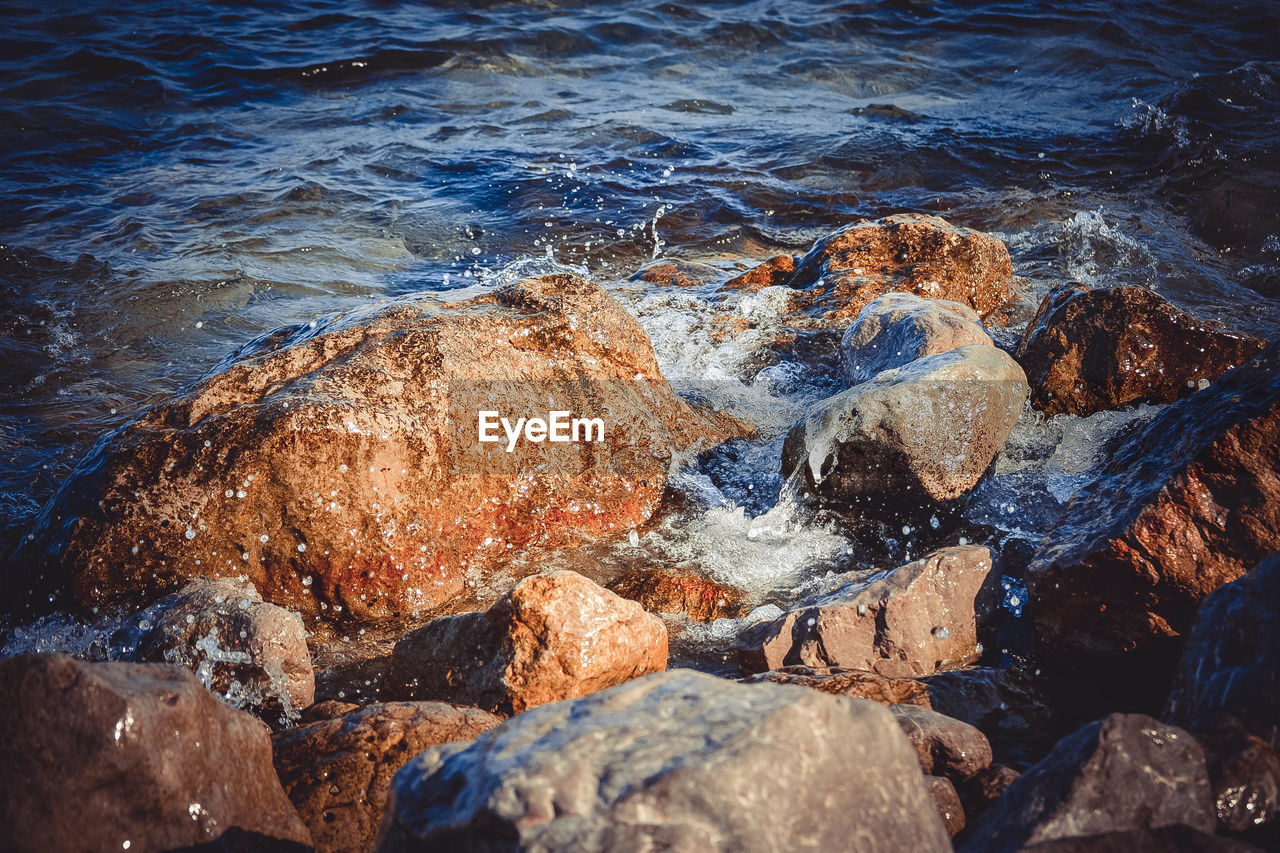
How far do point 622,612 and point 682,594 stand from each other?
29.3 inches

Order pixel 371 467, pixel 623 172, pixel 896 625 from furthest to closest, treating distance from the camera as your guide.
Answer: pixel 623 172
pixel 371 467
pixel 896 625

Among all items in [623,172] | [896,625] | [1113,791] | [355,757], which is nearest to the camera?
[1113,791]

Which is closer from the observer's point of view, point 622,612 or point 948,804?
point 948,804

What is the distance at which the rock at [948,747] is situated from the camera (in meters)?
2.38

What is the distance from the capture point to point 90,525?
3.24 metres

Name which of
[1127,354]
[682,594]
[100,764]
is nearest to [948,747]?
[682,594]

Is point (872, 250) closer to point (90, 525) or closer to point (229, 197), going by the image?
point (90, 525)

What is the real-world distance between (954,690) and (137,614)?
2.82m

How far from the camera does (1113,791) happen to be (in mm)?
1820

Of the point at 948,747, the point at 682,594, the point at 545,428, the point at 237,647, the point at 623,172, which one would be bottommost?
the point at 682,594

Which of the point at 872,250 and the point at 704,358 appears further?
the point at 872,250

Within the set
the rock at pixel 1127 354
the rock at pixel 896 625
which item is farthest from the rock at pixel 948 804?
the rock at pixel 1127 354

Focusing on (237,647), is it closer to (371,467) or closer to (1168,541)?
(371,467)

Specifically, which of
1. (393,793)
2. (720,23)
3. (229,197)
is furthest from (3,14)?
(393,793)
